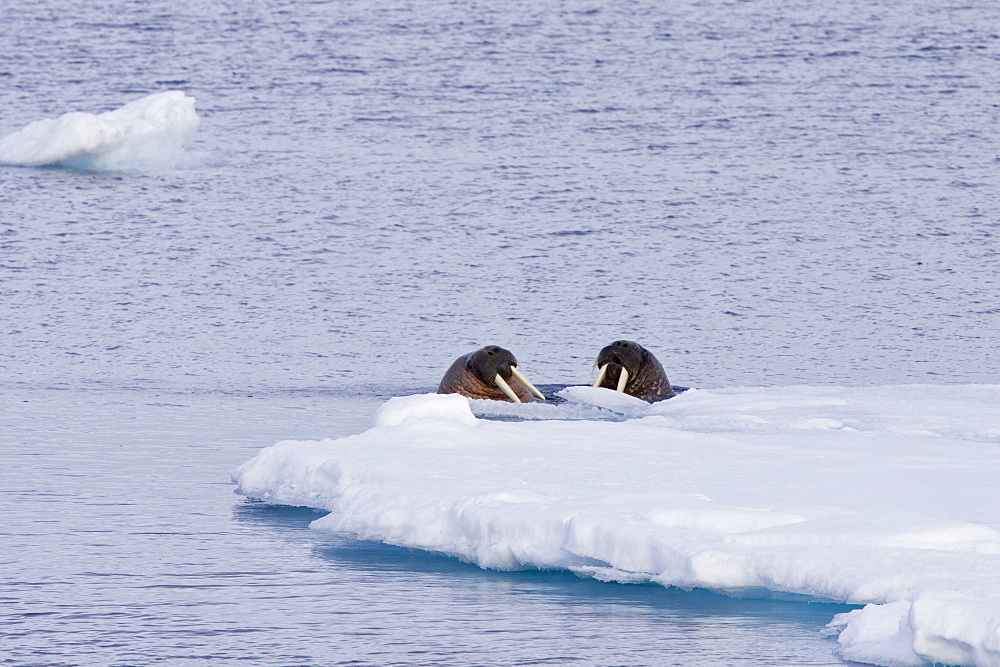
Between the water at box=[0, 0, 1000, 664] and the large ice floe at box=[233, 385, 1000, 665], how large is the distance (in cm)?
18

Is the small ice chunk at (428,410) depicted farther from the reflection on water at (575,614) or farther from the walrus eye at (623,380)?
the walrus eye at (623,380)

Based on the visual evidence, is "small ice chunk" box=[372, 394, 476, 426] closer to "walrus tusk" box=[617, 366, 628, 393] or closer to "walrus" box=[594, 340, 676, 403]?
"walrus tusk" box=[617, 366, 628, 393]

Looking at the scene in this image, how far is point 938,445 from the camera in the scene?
8.95m

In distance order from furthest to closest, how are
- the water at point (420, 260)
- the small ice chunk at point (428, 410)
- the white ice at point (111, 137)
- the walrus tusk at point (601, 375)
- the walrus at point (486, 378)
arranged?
the white ice at point (111, 137) → the walrus tusk at point (601, 375) → the walrus at point (486, 378) → the small ice chunk at point (428, 410) → the water at point (420, 260)

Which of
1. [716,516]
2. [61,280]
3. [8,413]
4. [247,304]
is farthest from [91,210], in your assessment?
[716,516]

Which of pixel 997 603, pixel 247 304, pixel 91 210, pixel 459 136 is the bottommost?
pixel 997 603

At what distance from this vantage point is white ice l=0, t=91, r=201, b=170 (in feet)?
76.3

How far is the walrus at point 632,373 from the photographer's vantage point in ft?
41.0

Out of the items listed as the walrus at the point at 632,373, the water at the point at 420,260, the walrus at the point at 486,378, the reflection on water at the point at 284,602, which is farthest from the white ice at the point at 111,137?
the reflection on water at the point at 284,602

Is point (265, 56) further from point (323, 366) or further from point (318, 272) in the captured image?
point (323, 366)

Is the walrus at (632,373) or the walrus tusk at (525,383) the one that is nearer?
the walrus tusk at (525,383)

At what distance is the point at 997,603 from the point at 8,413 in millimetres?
8197

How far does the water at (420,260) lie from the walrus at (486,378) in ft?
2.38

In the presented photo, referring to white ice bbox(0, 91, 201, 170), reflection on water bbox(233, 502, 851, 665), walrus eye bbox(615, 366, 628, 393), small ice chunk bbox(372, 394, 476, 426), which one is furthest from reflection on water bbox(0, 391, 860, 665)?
white ice bbox(0, 91, 201, 170)
